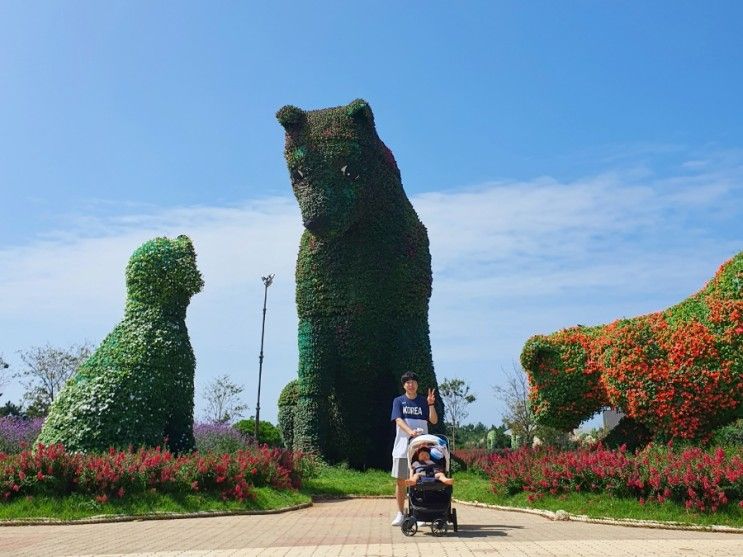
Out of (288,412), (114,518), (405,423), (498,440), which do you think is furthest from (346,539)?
(498,440)

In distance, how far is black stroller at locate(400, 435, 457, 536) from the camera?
22.6 ft

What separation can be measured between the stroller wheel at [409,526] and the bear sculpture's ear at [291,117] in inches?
361

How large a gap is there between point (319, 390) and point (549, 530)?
7.68m

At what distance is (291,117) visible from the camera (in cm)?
1415

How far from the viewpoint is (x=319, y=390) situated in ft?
48.1

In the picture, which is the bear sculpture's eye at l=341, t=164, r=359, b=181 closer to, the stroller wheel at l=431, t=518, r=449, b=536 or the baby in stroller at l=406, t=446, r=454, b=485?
the baby in stroller at l=406, t=446, r=454, b=485

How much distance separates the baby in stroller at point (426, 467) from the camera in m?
6.90

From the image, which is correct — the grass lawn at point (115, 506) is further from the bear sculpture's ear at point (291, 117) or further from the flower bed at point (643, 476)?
the bear sculpture's ear at point (291, 117)

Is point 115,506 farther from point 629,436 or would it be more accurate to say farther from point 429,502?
point 629,436

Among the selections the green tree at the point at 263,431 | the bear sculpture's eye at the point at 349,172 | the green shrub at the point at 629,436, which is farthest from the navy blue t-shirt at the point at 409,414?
the green tree at the point at 263,431

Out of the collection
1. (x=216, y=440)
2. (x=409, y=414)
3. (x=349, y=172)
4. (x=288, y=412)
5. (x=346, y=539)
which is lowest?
(x=346, y=539)

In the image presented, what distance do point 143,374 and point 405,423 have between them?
5.17 m

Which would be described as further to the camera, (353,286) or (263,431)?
(263,431)

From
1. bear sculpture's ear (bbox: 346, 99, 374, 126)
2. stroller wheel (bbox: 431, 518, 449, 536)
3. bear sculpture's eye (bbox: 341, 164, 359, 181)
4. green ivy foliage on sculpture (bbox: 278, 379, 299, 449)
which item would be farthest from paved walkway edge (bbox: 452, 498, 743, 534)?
bear sculpture's ear (bbox: 346, 99, 374, 126)
